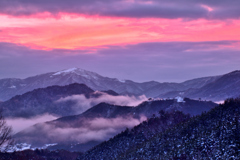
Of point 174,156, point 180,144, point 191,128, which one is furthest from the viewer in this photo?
point 191,128

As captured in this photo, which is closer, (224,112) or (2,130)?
(2,130)

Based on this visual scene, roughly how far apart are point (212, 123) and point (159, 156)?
30.2 m

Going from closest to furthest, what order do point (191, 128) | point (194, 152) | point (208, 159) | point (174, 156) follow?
point (208, 159) → point (194, 152) → point (174, 156) → point (191, 128)

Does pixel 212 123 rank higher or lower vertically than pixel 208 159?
higher

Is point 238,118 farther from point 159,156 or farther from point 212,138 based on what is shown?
point 159,156

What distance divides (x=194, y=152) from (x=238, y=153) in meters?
29.1

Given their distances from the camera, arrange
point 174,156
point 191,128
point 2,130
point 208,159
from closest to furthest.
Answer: point 2,130 → point 208,159 → point 174,156 → point 191,128

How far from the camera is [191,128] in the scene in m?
199

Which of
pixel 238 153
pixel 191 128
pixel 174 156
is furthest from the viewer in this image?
pixel 191 128

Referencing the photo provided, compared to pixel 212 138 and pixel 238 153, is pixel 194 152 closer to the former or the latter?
pixel 212 138

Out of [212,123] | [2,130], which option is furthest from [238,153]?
[2,130]

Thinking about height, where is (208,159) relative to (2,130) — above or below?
below

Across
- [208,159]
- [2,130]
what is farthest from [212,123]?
[2,130]

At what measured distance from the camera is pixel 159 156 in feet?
619
